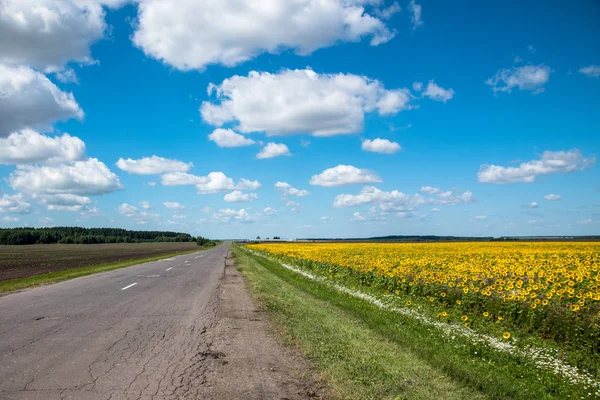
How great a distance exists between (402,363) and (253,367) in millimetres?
2241

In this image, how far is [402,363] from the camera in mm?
6199

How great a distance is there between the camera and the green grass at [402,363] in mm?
5223

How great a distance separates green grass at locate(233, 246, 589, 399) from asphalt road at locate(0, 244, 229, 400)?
190 cm

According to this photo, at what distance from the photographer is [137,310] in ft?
35.9

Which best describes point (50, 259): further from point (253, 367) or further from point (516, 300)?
point (516, 300)

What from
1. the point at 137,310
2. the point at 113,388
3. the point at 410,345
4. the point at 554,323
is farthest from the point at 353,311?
the point at 113,388

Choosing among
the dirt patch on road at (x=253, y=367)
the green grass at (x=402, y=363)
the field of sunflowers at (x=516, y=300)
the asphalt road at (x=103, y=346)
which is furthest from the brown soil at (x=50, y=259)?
the field of sunflowers at (x=516, y=300)

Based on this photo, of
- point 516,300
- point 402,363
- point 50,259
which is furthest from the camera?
point 50,259

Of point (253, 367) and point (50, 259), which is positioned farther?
point (50, 259)

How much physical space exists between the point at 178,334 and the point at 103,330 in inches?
63.4

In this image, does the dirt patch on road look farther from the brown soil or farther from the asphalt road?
the brown soil

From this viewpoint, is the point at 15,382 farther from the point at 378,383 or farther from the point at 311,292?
the point at 311,292

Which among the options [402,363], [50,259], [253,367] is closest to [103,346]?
[253,367]

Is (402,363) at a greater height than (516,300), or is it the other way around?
(516,300)
